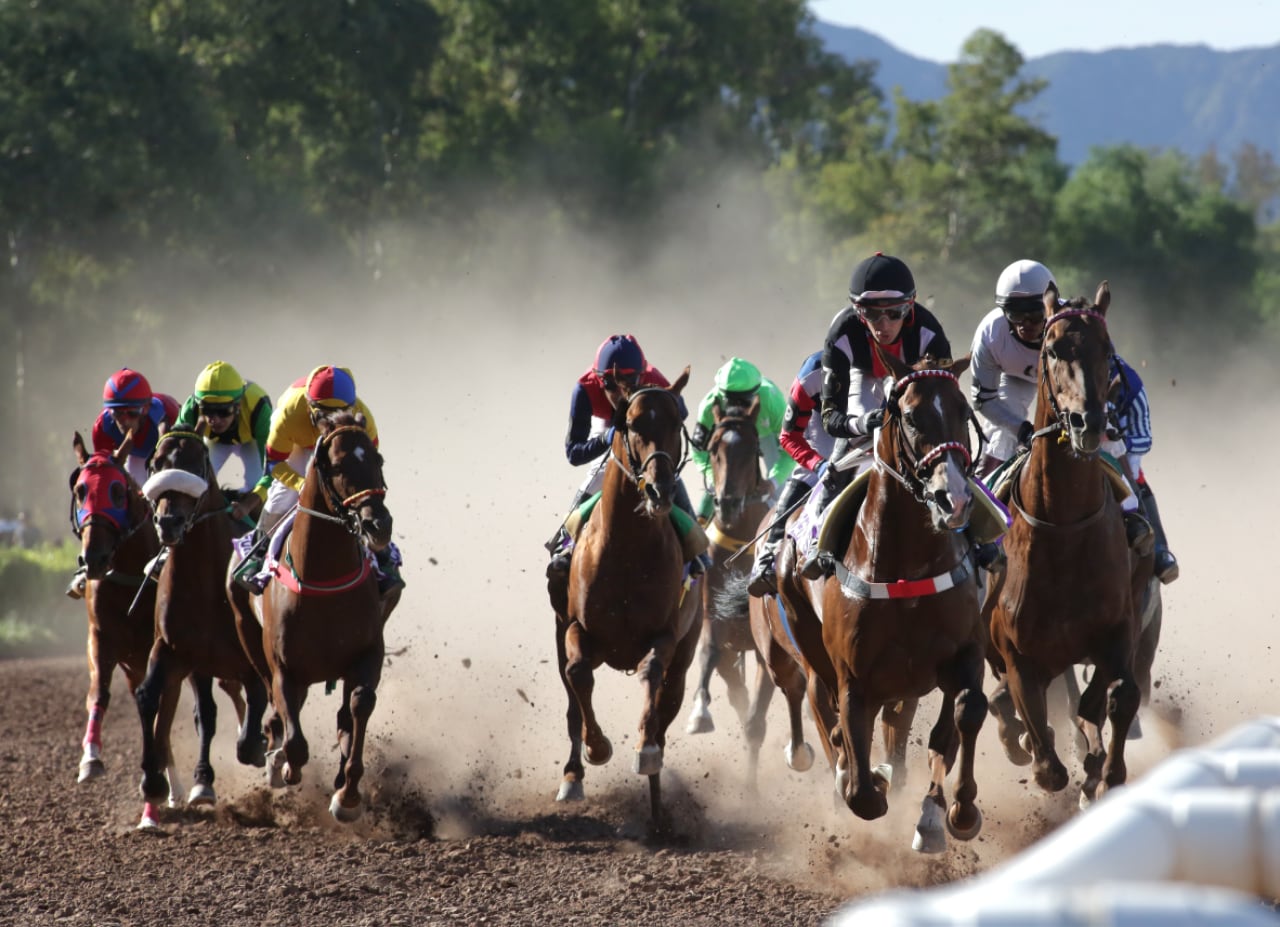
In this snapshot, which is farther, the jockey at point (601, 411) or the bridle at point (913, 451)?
the jockey at point (601, 411)

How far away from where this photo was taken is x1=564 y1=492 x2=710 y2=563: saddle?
1031 cm

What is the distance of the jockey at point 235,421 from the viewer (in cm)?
1094

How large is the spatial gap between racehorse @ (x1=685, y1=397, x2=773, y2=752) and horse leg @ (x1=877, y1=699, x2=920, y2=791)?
2.37m

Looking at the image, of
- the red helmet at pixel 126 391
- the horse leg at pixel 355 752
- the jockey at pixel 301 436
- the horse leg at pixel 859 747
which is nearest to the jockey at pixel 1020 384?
the horse leg at pixel 859 747

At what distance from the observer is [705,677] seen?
41.5ft

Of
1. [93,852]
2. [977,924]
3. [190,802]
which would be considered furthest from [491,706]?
[977,924]

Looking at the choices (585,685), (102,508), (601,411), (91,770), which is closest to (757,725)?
(585,685)

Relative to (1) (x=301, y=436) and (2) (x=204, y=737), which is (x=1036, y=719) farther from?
(2) (x=204, y=737)

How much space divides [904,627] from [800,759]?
312cm

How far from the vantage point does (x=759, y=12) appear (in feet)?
167

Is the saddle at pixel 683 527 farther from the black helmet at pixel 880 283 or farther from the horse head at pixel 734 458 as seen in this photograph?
the black helmet at pixel 880 283

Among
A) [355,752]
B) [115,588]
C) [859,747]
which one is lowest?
[355,752]

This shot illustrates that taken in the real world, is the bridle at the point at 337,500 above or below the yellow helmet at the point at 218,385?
below

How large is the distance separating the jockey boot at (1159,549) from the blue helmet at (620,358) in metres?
2.97
